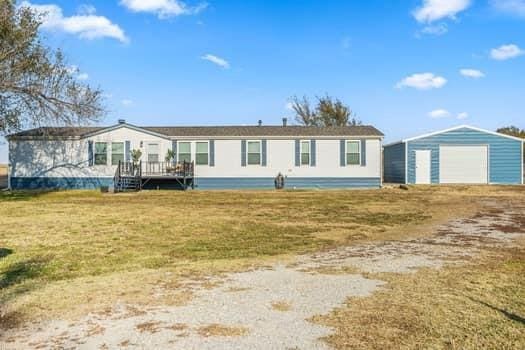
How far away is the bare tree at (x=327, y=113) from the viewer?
133ft

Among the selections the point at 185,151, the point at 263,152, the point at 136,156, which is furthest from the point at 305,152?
the point at 136,156

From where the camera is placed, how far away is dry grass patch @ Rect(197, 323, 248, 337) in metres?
3.41

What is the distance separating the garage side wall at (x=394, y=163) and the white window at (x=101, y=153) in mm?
15501

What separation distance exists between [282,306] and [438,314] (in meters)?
1.39

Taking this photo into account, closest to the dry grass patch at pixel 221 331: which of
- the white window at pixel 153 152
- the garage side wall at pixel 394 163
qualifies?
the white window at pixel 153 152

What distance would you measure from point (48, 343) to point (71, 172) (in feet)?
65.1

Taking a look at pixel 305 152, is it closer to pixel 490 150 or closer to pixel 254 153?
pixel 254 153

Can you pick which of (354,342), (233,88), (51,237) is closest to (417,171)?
(233,88)

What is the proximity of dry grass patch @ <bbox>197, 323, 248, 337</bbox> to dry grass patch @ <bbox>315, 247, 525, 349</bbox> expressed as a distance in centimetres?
68

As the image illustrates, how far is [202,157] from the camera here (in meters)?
21.8

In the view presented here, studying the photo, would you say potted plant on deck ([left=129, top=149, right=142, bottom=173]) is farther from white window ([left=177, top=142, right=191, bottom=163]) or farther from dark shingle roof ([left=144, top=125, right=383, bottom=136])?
white window ([left=177, top=142, right=191, bottom=163])

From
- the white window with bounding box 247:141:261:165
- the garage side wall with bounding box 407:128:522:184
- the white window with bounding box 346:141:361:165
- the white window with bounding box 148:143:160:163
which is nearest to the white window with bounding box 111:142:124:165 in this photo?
the white window with bounding box 148:143:160:163

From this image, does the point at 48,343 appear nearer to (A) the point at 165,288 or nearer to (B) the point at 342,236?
(A) the point at 165,288

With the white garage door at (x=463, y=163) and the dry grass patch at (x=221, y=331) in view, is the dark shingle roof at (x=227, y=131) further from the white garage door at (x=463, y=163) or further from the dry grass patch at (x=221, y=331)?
the dry grass patch at (x=221, y=331)
